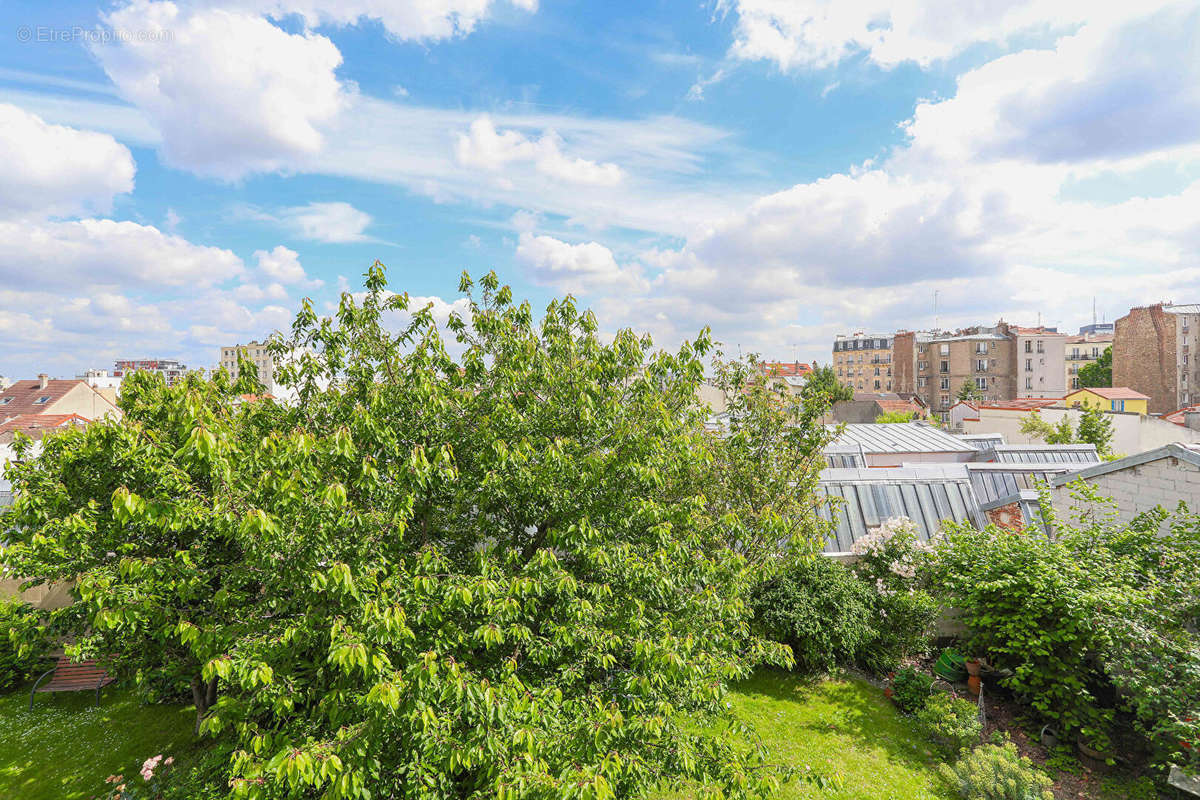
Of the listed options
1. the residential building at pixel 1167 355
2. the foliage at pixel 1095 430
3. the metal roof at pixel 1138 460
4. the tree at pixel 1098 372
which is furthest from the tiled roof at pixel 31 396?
the tree at pixel 1098 372

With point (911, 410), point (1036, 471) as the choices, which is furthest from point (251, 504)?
point (911, 410)

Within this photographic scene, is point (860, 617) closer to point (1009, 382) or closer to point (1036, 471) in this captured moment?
point (1036, 471)

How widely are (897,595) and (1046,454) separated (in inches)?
689

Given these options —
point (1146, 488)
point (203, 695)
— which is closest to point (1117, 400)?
point (1146, 488)

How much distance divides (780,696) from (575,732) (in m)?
7.62

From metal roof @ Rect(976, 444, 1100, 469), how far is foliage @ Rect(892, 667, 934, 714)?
53.2ft

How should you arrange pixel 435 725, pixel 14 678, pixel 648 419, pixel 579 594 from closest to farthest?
pixel 435 725 < pixel 579 594 < pixel 648 419 < pixel 14 678

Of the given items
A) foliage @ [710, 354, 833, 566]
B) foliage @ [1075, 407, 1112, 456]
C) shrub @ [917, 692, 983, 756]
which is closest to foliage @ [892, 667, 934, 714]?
shrub @ [917, 692, 983, 756]

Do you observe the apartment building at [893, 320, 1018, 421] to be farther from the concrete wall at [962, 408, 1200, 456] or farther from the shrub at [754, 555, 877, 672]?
the shrub at [754, 555, 877, 672]

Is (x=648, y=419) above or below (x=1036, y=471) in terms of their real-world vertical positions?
above

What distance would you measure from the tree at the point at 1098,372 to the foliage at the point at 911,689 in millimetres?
90536

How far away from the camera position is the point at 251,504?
20.9ft

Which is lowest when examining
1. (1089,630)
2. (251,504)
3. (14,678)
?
(14,678)

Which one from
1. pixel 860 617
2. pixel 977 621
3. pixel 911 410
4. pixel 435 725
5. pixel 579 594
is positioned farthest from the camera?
pixel 911 410
